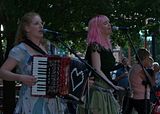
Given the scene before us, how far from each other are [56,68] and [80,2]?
3471mm

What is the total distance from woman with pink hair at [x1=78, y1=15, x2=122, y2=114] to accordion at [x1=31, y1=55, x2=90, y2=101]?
26.4 inches

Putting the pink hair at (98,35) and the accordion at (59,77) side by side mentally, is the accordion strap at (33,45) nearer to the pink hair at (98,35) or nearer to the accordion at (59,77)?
the accordion at (59,77)

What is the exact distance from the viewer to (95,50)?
5.36m

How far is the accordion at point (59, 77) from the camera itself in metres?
4.22

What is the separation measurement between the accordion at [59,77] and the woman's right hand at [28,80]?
6 cm

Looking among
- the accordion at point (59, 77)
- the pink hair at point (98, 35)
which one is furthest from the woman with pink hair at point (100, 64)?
the accordion at point (59, 77)

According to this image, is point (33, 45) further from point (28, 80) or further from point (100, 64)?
point (100, 64)

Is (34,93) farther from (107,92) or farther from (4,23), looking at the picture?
(4,23)

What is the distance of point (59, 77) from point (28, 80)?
1.09ft

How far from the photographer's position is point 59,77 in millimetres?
4383

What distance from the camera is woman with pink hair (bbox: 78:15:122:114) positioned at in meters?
5.38

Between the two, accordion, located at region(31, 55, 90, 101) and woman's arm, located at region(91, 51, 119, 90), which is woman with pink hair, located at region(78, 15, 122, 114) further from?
accordion, located at region(31, 55, 90, 101)

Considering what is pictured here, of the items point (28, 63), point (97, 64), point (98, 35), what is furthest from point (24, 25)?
point (98, 35)

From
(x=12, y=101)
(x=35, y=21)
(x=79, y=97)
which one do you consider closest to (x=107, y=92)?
(x=79, y=97)
